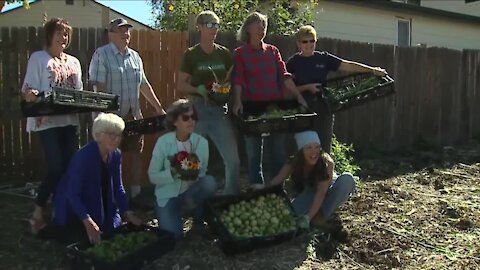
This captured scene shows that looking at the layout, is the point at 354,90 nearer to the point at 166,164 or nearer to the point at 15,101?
the point at 166,164

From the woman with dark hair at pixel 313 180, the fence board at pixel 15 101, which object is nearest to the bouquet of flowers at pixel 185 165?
the woman with dark hair at pixel 313 180

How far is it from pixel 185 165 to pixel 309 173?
1.19m

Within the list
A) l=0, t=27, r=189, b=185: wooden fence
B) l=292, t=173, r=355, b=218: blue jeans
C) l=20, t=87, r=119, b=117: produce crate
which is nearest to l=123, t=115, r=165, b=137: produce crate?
l=20, t=87, r=119, b=117: produce crate

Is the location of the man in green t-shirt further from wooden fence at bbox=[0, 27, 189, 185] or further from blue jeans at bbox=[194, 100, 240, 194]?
wooden fence at bbox=[0, 27, 189, 185]

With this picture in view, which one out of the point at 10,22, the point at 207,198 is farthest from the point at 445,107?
the point at 10,22

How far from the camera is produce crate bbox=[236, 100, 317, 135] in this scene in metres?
5.34

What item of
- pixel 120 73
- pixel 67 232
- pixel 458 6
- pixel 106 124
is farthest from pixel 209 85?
pixel 458 6

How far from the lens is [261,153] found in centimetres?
596

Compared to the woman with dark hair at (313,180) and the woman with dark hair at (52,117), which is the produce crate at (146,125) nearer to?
the woman with dark hair at (52,117)

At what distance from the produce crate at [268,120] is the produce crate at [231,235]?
60 cm

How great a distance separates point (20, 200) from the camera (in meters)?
6.36

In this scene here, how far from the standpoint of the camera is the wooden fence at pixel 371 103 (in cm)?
683

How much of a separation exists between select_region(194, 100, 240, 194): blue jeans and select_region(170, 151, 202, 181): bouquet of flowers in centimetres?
58

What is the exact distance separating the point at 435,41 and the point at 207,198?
51.7 feet
